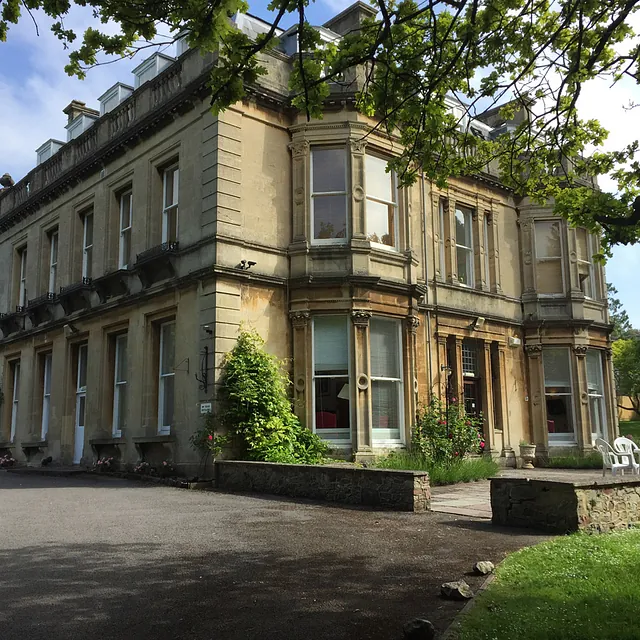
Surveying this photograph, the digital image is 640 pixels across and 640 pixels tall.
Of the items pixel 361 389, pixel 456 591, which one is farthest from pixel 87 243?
pixel 456 591

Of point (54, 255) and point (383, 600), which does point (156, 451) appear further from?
point (383, 600)

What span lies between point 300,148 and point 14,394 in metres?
13.0

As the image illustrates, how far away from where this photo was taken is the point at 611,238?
7836mm

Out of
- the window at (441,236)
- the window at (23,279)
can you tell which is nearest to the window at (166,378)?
the window at (441,236)

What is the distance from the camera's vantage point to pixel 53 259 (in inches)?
810

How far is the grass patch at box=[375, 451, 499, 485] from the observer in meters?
12.7

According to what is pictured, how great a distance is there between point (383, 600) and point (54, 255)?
60.4 ft

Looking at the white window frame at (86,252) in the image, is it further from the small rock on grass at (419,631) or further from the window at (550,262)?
the small rock on grass at (419,631)

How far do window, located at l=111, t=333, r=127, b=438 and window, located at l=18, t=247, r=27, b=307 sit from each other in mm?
6413

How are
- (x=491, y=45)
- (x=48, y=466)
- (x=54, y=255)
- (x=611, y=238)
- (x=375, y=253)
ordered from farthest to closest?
(x=54, y=255), (x=48, y=466), (x=375, y=253), (x=611, y=238), (x=491, y=45)

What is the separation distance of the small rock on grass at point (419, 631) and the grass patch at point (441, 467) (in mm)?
8088

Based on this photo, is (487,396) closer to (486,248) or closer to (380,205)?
(486,248)

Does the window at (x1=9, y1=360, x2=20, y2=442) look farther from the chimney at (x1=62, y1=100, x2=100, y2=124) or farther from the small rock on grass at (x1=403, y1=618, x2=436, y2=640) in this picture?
the small rock on grass at (x1=403, y1=618, x2=436, y2=640)

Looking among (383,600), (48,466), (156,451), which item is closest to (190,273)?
(156,451)
